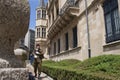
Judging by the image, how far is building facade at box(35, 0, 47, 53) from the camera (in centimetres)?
4100

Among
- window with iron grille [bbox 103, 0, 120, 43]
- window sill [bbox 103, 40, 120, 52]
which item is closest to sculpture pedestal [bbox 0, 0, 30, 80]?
window sill [bbox 103, 40, 120, 52]

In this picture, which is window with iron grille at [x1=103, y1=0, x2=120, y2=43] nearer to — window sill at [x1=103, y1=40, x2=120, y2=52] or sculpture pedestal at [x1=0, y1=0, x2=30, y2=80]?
window sill at [x1=103, y1=40, x2=120, y2=52]

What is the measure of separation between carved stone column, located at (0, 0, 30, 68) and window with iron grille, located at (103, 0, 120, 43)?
7.45 m

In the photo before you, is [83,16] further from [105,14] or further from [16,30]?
[16,30]

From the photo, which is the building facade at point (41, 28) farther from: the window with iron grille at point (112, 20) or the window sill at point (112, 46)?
the window sill at point (112, 46)

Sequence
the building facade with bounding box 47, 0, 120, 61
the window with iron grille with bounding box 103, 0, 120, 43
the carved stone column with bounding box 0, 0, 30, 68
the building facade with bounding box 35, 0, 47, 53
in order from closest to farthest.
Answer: the carved stone column with bounding box 0, 0, 30, 68, the window with iron grille with bounding box 103, 0, 120, 43, the building facade with bounding box 47, 0, 120, 61, the building facade with bounding box 35, 0, 47, 53

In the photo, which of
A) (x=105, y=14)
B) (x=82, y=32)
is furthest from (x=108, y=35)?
(x=82, y=32)

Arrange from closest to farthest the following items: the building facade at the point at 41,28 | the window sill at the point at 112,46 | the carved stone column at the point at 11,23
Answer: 1. the carved stone column at the point at 11,23
2. the window sill at the point at 112,46
3. the building facade at the point at 41,28

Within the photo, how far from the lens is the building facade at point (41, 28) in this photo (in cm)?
4100

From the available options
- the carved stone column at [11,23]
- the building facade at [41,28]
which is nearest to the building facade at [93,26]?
the carved stone column at [11,23]

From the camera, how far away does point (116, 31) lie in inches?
387

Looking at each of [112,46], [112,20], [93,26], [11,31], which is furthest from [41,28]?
[11,31]

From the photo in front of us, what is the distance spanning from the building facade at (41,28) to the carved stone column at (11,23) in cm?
3640

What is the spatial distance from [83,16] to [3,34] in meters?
11.8
